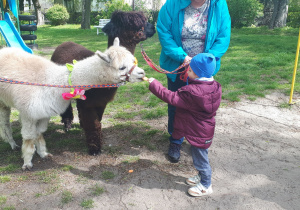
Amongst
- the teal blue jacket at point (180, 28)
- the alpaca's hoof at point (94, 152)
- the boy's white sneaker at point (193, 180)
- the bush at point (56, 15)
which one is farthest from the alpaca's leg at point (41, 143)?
the bush at point (56, 15)

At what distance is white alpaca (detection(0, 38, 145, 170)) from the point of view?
2822mm

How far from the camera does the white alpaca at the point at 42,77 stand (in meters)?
2.82

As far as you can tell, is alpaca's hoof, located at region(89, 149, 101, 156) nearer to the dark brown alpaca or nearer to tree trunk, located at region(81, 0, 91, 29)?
the dark brown alpaca

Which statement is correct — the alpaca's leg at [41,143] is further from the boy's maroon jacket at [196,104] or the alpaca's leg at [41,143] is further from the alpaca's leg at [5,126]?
the boy's maroon jacket at [196,104]

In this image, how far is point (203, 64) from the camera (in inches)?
94.7

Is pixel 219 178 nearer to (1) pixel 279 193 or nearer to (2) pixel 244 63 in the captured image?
(1) pixel 279 193

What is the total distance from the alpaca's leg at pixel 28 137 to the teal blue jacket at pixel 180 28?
1848 mm

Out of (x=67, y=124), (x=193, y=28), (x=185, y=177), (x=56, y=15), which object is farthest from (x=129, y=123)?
(x=56, y=15)

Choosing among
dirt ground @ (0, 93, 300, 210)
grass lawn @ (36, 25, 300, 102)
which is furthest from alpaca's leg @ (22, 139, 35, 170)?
grass lawn @ (36, 25, 300, 102)

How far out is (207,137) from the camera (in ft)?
8.50

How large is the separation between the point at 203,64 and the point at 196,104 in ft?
1.27

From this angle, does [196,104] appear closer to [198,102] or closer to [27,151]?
[198,102]

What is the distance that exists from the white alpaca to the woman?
0.55 metres

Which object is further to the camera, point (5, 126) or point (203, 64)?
point (5, 126)
